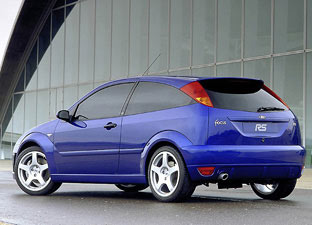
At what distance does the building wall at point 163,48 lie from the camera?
20375 mm

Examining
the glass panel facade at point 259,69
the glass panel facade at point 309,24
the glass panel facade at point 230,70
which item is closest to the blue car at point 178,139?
the glass panel facade at point 309,24

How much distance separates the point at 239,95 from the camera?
7684 mm

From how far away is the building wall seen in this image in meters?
20.4

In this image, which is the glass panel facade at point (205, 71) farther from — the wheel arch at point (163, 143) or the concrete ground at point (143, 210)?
the wheel arch at point (163, 143)

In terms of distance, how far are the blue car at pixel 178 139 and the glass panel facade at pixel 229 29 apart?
14.1 meters

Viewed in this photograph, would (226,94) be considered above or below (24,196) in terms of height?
above

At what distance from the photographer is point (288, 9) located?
67.9 ft

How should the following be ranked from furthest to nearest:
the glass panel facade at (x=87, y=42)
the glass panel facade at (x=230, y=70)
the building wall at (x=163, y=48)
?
1. the glass panel facade at (x=87, y=42)
2. the glass panel facade at (x=230, y=70)
3. the building wall at (x=163, y=48)

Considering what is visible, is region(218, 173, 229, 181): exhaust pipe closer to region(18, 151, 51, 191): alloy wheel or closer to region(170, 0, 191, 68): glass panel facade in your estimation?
region(18, 151, 51, 191): alloy wheel

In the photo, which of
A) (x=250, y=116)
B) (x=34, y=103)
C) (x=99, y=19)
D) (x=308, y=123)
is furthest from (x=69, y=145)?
(x=34, y=103)

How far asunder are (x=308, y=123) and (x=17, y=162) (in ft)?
40.6

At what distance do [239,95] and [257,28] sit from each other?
14339 millimetres

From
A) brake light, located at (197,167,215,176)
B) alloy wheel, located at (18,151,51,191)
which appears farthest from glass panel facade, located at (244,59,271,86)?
brake light, located at (197,167,215,176)

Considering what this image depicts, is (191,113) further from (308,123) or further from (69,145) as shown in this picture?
(308,123)
